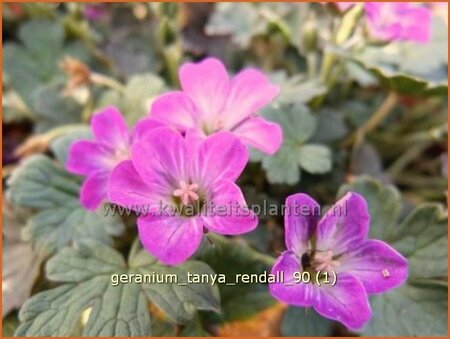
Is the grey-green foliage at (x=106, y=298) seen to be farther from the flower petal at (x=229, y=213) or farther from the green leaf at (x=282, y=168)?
the green leaf at (x=282, y=168)

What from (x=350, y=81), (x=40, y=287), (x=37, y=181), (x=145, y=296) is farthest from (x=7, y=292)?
(x=350, y=81)

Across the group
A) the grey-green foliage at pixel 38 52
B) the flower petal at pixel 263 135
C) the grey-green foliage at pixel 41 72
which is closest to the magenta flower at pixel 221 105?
the flower petal at pixel 263 135

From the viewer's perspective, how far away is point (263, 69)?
1390mm

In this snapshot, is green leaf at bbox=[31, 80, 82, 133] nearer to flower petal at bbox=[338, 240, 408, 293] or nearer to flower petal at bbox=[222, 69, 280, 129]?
flower petal at bbox=[222, 69, 280, 129]

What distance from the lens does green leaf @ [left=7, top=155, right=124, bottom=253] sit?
3.31 feet

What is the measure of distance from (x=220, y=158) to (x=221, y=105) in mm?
181

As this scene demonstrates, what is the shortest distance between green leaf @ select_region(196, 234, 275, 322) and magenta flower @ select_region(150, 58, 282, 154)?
6.5 inches

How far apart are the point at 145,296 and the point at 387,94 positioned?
0.81m

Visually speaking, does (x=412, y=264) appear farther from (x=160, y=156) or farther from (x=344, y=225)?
(x=160, y=156)

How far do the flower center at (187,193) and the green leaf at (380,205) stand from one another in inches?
12.7

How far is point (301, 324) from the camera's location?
3.35 feet

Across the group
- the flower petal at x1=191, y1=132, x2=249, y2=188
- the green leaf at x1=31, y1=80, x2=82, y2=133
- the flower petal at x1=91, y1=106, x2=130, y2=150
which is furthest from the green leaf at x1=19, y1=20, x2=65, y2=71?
the flower petal at x1=191, y1=132, x2=249, y2=188

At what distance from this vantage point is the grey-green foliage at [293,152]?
104cm

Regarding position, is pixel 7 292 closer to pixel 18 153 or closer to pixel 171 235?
pixel 18 153
